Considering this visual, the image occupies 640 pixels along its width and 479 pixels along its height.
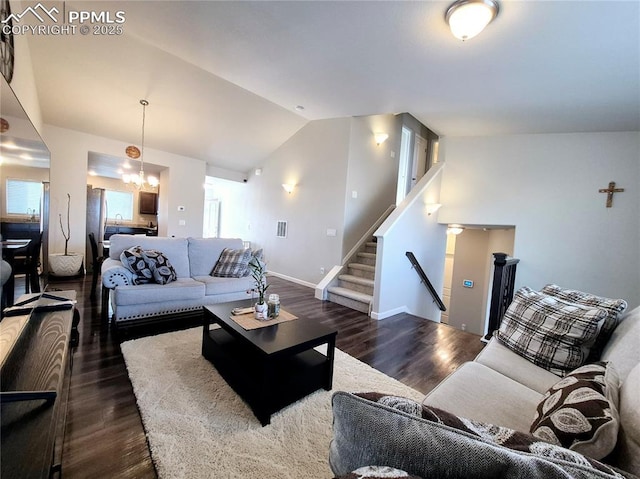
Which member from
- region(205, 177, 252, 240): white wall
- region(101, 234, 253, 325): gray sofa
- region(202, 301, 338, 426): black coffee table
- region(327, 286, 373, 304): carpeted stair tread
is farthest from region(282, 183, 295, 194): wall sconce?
region(202, 301, 338, 426): black coffee table

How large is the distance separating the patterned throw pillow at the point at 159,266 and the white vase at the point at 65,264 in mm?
2417

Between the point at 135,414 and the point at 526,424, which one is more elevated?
the point at 526,424

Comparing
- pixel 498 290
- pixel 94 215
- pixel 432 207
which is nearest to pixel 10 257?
pixel 498 290

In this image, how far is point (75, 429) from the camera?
146 cm

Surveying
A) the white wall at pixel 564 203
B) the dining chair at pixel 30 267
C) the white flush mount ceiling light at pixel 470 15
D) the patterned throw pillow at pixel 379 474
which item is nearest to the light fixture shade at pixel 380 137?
the white wall at pixel 564 203

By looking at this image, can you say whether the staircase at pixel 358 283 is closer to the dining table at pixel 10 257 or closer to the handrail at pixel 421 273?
the handrail at pixel 421 273

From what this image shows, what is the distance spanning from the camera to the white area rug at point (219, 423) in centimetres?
130

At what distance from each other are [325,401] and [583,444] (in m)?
1.40

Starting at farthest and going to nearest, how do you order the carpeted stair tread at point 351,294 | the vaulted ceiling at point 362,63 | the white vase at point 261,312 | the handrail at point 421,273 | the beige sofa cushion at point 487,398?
the handrail at point 421,273 → the carpeted stair tread at point 351,294 → the white vase at point 261,312 → the vaulted ceiling at point 362,63 → the beige sofa cushion at point 487,398

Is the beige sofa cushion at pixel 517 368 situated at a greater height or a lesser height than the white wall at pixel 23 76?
lesser

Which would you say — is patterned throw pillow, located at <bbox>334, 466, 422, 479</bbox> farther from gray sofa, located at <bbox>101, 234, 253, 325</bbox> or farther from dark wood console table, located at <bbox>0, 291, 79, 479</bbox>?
gray sofa, located at <bbox>101, 234, 253, 325</bbox>

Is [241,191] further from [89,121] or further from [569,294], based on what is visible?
[569,294]

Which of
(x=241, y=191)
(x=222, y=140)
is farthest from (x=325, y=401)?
(x=241, y=191)

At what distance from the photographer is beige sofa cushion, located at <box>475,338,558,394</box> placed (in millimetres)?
1444
